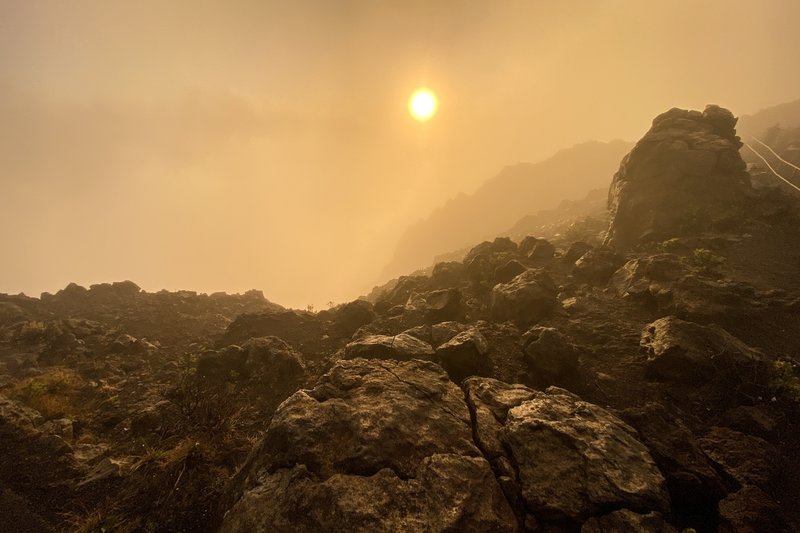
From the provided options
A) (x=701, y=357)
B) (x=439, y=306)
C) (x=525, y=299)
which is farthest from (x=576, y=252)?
(x=701, y=357)

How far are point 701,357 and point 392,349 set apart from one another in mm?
11321

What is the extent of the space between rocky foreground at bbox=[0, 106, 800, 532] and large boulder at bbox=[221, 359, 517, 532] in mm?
48

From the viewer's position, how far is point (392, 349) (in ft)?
44.4

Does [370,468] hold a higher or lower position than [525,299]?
lower

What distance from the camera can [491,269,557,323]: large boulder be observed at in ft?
59.8

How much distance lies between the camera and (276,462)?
8.41 metres

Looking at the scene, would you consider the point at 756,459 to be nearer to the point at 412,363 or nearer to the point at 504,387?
the point at 504,387

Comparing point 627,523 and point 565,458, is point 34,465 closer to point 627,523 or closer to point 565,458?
point 565,458

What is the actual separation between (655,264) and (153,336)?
115 ft

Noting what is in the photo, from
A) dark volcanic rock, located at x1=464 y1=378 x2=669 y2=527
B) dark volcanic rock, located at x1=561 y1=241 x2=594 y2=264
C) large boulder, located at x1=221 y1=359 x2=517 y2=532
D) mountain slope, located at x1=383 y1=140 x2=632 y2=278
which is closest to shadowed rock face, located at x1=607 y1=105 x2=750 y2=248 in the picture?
dark volcanic rock, located at x1=561 y1=241 x2=594 y2=264

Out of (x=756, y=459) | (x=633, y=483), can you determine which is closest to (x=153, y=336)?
(x=633, y=483)

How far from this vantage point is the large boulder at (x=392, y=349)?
13.3 m

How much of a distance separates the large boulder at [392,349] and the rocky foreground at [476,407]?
9cm

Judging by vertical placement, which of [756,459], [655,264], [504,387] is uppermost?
[655,264]
